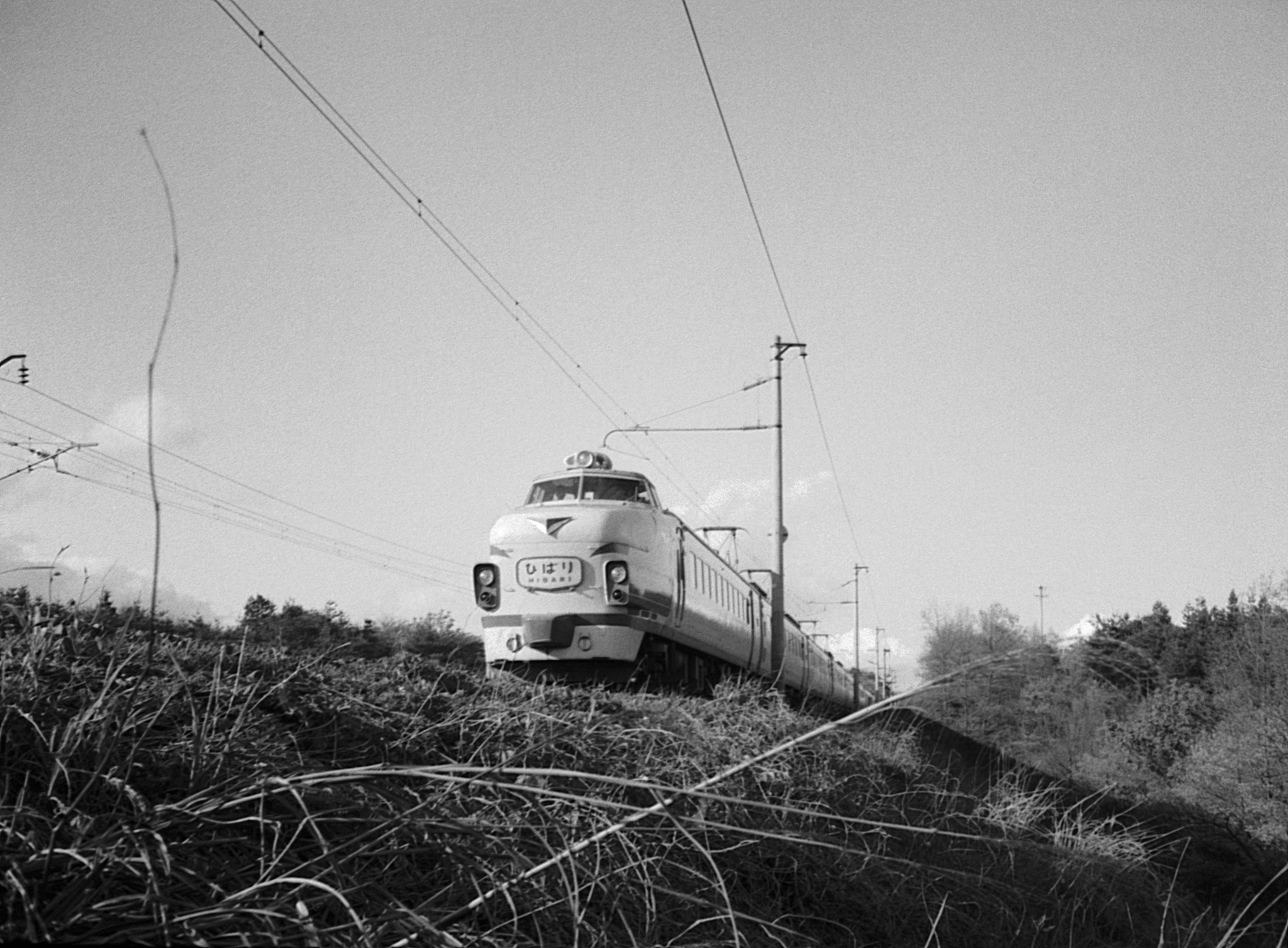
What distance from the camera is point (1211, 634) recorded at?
33.8 meters

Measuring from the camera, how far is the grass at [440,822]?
66.3 inches

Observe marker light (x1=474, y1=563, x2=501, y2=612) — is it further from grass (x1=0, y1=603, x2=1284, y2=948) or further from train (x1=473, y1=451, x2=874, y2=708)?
grass (x1=0, y1=603, x2=1284, y2=948)

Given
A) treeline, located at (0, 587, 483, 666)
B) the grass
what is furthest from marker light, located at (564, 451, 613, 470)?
the grass

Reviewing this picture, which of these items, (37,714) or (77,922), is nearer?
(77,922)

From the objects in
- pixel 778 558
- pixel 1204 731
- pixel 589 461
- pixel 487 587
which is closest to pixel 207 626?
pixel 487 587

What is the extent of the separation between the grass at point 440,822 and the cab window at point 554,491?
8.16 meters

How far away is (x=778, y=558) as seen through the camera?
84.3ft

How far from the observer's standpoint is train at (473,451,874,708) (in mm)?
13617

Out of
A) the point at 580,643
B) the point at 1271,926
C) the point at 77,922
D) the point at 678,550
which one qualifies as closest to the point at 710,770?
the point at 77,922

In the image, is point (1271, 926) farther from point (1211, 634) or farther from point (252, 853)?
point (1211, 634)

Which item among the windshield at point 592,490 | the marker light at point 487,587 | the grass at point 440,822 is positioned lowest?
the grass at point 440,822

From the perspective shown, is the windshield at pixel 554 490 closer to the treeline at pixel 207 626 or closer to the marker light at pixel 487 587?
the marker light at pixel 487 587

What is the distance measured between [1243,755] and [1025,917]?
25584 mm

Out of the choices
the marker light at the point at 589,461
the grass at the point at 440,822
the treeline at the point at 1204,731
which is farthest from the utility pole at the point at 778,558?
the grass at the point at 440,822
